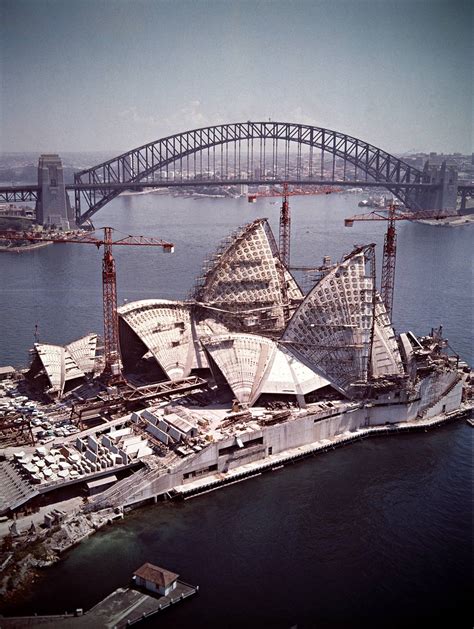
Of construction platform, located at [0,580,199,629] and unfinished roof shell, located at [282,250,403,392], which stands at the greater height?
unfinished roof shell, located at [282,250,403,392]

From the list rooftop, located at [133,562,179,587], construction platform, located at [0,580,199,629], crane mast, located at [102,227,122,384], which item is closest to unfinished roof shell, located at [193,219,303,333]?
crane mast, located at [102,227,122,384]

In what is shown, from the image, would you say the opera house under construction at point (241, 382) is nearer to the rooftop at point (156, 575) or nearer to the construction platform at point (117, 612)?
A: the rooftop at point (156, 575)

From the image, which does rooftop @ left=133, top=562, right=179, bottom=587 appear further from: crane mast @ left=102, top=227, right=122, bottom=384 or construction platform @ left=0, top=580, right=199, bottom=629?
crane mast @ left=102, top=227, right=122, bottom=384

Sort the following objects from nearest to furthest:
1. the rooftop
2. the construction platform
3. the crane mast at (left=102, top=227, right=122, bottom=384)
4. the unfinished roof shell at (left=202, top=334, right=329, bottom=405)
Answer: the construction platform → the rooftop → the unfinished roof shell at (left=202, top=334, right=329, bottom=405) → the crane mast at (left=102, top=227, right=122, bottom=384)

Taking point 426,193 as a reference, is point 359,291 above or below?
below

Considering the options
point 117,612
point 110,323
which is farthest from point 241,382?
point 117,612

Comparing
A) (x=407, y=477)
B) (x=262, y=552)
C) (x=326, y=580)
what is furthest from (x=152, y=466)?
(x=407, y=477)

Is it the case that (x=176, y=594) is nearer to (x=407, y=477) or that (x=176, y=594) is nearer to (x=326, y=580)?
(x=326, y=580)
